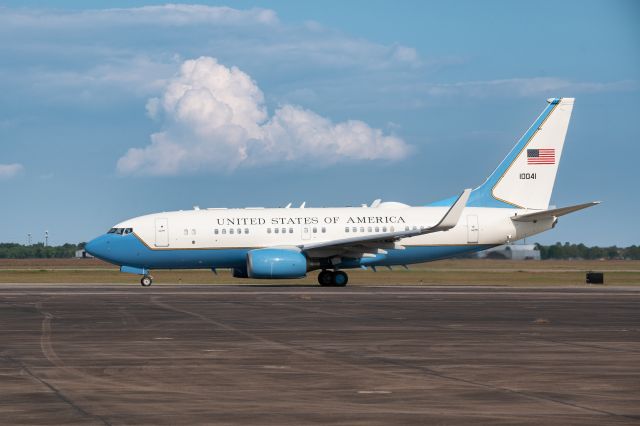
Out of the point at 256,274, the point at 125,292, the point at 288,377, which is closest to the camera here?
the point at 288,377

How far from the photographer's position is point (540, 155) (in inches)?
2144

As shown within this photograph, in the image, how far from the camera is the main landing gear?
50.1 m

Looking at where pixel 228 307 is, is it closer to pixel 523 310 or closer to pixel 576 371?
pixel 523 310

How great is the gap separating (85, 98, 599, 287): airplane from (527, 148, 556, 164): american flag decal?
1.87 m

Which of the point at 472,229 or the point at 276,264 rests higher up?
the point at 472,229

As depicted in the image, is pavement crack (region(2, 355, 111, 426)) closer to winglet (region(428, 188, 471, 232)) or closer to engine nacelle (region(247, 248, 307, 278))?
engine nacelle (region(247, 248, 307, 278))

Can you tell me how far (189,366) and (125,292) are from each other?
86.6 ft

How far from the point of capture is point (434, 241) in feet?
168

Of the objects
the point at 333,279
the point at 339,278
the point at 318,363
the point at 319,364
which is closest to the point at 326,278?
the point at 333,279

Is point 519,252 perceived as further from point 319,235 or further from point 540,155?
point 319,235

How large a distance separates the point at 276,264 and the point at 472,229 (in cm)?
1032

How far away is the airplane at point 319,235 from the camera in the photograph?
1949 inches

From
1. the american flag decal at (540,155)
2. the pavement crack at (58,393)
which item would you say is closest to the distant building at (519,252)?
the american flag decal at (540,155)

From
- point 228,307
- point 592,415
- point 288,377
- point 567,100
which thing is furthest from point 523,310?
point 567,100
